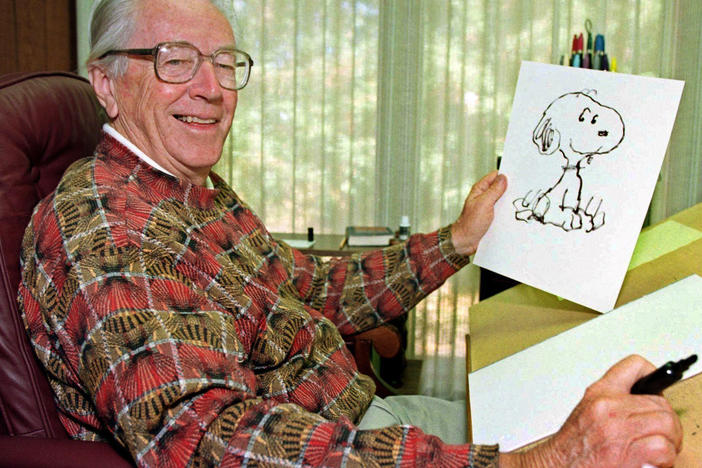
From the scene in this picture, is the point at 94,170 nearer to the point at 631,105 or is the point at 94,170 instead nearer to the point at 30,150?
the point at 30,150

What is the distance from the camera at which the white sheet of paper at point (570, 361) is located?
2.27 feet

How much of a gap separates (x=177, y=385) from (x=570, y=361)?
47 centimetres

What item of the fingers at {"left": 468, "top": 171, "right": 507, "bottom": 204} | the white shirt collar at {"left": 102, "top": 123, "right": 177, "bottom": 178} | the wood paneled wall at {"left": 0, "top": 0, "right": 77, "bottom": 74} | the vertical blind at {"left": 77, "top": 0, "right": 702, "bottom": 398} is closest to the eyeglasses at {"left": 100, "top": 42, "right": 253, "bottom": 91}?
the white shirt collar at {"left": 102, "top": 123, "right": 177, "bottom": 178}

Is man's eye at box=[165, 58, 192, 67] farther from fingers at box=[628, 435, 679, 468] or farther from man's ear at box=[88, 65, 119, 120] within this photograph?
fingers at box=[628, 435, 679, 468]

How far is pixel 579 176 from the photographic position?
0.94 metres

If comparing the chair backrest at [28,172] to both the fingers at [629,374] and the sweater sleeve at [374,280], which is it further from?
the fingers at [629,374]

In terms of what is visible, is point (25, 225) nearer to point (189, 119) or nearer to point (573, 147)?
point (189, 119)

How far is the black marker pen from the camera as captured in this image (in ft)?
1.89

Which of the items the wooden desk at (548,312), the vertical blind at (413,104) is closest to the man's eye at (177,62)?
the wooden desk at (548,312)

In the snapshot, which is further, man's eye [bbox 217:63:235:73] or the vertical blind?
the vertical blind

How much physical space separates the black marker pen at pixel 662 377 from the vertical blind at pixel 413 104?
2.14 metres

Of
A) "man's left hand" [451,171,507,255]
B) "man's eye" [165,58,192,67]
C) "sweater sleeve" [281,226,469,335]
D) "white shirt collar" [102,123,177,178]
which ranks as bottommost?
"sweater sleeve" [281,226,469,335]


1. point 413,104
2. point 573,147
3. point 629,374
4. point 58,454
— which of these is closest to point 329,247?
point 413,104

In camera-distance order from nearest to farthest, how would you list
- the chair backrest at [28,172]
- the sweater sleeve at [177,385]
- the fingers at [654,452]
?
the fingers at [654,452] < the sweater sleeve at [177,385] < the chair backrest at [28,172]
